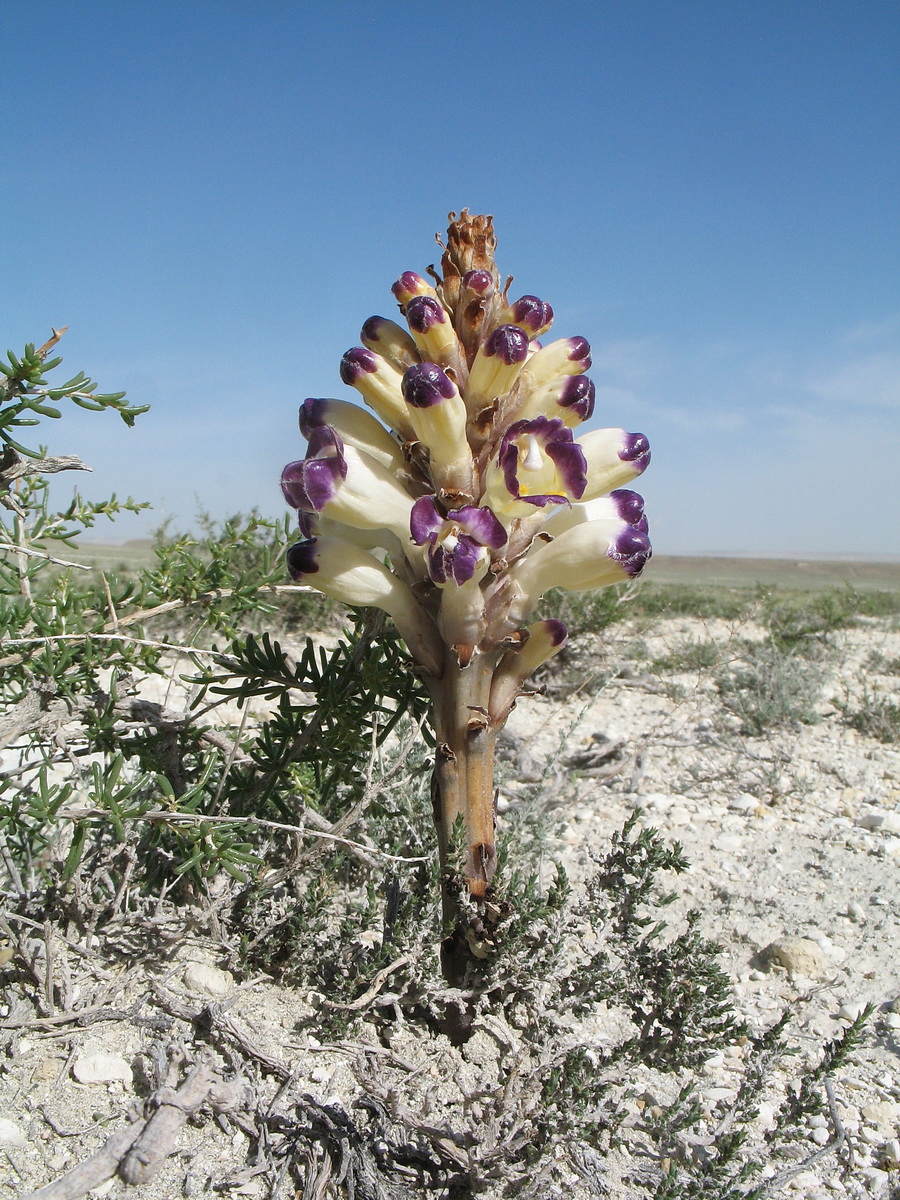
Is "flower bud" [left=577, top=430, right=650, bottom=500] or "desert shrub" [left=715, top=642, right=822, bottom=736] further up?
"flower bud" [left=577, top=430, right=650, bottom=500]

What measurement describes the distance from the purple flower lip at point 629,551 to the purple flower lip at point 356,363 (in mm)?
759

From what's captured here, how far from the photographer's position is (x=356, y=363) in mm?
1971

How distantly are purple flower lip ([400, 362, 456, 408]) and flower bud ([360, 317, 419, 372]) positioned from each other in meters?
0.28

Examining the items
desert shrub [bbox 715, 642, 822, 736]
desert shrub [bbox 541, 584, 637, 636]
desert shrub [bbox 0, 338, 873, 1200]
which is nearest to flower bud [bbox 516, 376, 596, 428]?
desert shrub [bbox 0, 338, 873, 1200]

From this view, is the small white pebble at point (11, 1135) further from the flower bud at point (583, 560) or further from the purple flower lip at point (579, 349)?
the purple flower lip at point (579, 349)

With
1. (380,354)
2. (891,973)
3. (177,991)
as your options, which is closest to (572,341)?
(380,354)

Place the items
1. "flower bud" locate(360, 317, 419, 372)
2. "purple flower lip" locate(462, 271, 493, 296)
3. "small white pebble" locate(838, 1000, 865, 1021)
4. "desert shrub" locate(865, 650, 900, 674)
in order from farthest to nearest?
"desert shrub" locate(865, 650, 900, 674)
"small white pebble" locate(838, 1000, 865, 1021)
"flower bud" locate(360, 317, 419, 372)
"purple flower lip" locate(462, 271, 493, 296)

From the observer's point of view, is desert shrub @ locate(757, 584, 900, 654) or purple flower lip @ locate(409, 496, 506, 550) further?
desert shrub @ locate(757, 584, 900, 654)

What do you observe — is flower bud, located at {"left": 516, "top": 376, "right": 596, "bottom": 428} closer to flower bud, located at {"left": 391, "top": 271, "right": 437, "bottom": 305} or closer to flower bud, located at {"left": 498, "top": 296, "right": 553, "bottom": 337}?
flower bud, located at {"left": 498, "top": 296, "right": 553, "bottom": 337}

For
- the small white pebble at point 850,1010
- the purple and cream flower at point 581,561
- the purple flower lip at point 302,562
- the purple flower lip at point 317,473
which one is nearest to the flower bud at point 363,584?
the purple flower lip at point 302,562

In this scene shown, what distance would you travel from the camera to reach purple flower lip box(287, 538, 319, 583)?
1.92 m

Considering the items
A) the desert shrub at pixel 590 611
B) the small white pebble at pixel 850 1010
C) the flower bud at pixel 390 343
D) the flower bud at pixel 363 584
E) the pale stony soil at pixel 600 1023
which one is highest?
the flower bud at pixel 390 343

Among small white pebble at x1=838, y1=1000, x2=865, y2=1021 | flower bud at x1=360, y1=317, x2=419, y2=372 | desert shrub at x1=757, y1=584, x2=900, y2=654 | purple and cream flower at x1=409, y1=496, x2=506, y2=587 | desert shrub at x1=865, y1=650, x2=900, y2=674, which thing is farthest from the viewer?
desert shrub at x1=757, y1=584, x2=900, y2=654

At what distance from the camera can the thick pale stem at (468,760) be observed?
1953 mm
